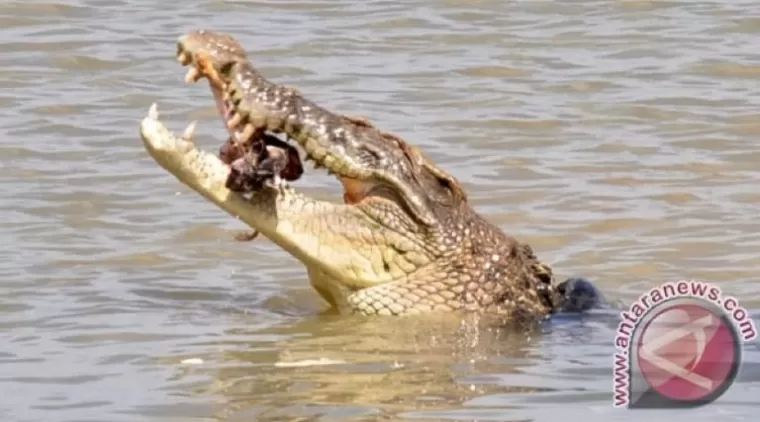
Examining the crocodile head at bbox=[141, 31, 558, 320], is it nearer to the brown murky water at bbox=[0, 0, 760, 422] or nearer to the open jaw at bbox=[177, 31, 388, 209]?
the open jaw at bbox=[177, 31, 388, 209]

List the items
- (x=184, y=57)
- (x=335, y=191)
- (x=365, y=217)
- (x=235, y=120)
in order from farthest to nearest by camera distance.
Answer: (x=335, y=191), (x=365, y=217), (x=235, y=120), (x=184, y=57)

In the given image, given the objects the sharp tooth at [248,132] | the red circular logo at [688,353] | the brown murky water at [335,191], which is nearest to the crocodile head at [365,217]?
the sharp tooth at [248,132]

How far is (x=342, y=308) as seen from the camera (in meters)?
7.33

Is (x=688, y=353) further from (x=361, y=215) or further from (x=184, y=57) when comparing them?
(x=184, y=57)

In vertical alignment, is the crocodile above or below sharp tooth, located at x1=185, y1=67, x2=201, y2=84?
below

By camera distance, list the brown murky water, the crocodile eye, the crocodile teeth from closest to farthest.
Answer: the brown murky water, the crocodile teeth, the crocodile eye

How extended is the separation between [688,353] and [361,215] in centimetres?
147

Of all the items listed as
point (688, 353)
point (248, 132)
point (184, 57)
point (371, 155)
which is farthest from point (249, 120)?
point (688, 353)

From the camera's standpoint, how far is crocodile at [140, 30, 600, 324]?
7020 mm

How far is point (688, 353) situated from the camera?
6.38 m

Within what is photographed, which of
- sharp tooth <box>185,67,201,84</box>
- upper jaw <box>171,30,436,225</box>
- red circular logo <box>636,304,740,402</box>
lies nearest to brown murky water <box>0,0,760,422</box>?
red circular logo <box>636,304,740,402</box>

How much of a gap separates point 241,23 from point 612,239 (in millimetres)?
5117

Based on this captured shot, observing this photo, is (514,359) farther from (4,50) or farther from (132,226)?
(4,50)

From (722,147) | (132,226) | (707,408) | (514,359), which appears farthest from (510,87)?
(707,408)
